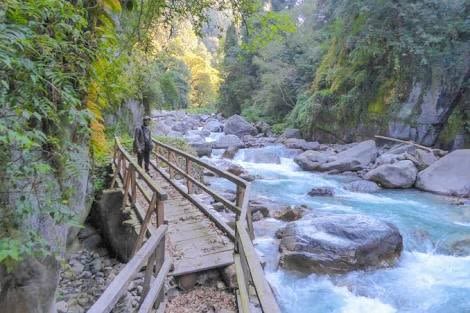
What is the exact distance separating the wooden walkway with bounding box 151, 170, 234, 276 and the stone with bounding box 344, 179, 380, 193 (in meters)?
8.14

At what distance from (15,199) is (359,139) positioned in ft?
62.8

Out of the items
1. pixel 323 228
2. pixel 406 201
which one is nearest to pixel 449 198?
pixel 406 201

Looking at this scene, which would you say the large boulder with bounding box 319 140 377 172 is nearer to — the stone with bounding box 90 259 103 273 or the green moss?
the green moss

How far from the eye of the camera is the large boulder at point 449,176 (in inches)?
485

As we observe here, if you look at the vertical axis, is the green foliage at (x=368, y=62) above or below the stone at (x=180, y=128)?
above

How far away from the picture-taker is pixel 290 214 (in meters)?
9.80

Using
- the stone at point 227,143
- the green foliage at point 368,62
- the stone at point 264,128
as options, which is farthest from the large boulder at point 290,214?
the stone at point 264,128

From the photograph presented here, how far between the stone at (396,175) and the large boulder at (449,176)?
324mm

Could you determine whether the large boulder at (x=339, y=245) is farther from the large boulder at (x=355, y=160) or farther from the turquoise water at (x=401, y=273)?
the large boulder at (x=355, y=160)

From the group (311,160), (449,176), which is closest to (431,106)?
(449,176)

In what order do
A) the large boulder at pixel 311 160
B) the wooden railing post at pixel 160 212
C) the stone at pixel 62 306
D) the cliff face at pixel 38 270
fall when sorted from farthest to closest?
1. the large boulder at pixel 311 160
2. the stone at pixel 62 306
3. the wooden railing post at pixel 160 212
4. the cliff face at pixel 38 270

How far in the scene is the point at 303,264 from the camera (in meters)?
7.02

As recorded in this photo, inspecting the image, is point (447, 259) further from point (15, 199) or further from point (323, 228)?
point (15, 199)

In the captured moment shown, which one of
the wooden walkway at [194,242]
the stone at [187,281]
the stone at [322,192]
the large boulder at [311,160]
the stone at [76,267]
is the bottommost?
the stone at [76,267]
